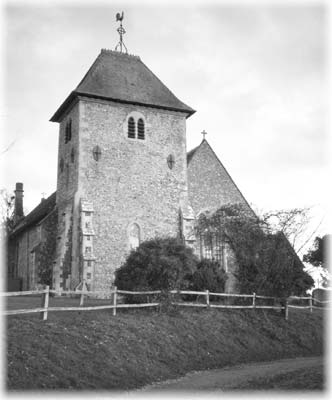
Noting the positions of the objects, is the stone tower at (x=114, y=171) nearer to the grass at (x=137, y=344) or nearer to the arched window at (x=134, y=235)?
the arched window at (x=134, y=235)

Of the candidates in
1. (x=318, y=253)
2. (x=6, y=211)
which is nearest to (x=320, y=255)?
(x=318, y=253)

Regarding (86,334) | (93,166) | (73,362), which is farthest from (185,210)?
(73,362)

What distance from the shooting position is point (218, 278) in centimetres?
2336

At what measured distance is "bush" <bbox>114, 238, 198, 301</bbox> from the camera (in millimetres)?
19562

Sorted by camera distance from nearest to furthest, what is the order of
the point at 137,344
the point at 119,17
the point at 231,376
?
the point at 231,376 < the point at 137,344 < the point at 119,17

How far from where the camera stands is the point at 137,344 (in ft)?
53.1

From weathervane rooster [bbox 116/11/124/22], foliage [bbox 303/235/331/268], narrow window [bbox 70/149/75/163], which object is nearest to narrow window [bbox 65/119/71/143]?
narrow window [bbox 70/149/75/163]

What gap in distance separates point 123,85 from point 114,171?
5.19 metres

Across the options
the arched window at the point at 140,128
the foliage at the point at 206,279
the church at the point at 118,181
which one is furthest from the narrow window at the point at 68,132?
the foliage at the point at 206,279

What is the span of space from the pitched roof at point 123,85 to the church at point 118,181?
65mm

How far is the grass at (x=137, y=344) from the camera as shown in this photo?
41.7 feet

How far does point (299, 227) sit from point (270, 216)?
1.36m

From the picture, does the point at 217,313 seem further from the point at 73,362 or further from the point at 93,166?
the point at 93,166

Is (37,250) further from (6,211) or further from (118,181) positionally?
(6,211)
